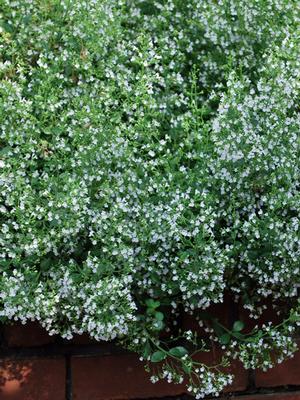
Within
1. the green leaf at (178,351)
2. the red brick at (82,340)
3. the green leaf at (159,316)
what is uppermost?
the red brick at (82,340)

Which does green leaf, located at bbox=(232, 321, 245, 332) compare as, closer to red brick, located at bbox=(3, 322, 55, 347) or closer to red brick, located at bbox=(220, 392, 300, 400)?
red brick, located at bbox=(220, 392, 300, 400)

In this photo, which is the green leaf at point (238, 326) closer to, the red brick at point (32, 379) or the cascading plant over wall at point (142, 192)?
the cascading plant over wall at point (142, 192)

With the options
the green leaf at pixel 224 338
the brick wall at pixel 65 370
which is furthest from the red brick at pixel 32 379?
the green leaf at pixel 224 338

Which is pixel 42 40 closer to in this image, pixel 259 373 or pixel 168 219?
pixel 168 219

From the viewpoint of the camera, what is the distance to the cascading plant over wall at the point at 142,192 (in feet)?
4.39

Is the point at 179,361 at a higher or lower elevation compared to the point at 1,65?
lower

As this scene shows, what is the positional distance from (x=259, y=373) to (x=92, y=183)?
0.51m

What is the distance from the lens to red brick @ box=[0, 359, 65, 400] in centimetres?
147

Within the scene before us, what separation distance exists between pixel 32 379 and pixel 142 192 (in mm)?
401

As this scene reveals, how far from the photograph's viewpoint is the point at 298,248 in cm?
141

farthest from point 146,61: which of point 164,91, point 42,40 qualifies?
point 42,40

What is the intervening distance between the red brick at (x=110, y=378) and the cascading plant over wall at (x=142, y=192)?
0.04 metres

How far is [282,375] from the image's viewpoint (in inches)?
62.7

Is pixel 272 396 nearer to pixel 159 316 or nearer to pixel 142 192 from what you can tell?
pixel 159 316
